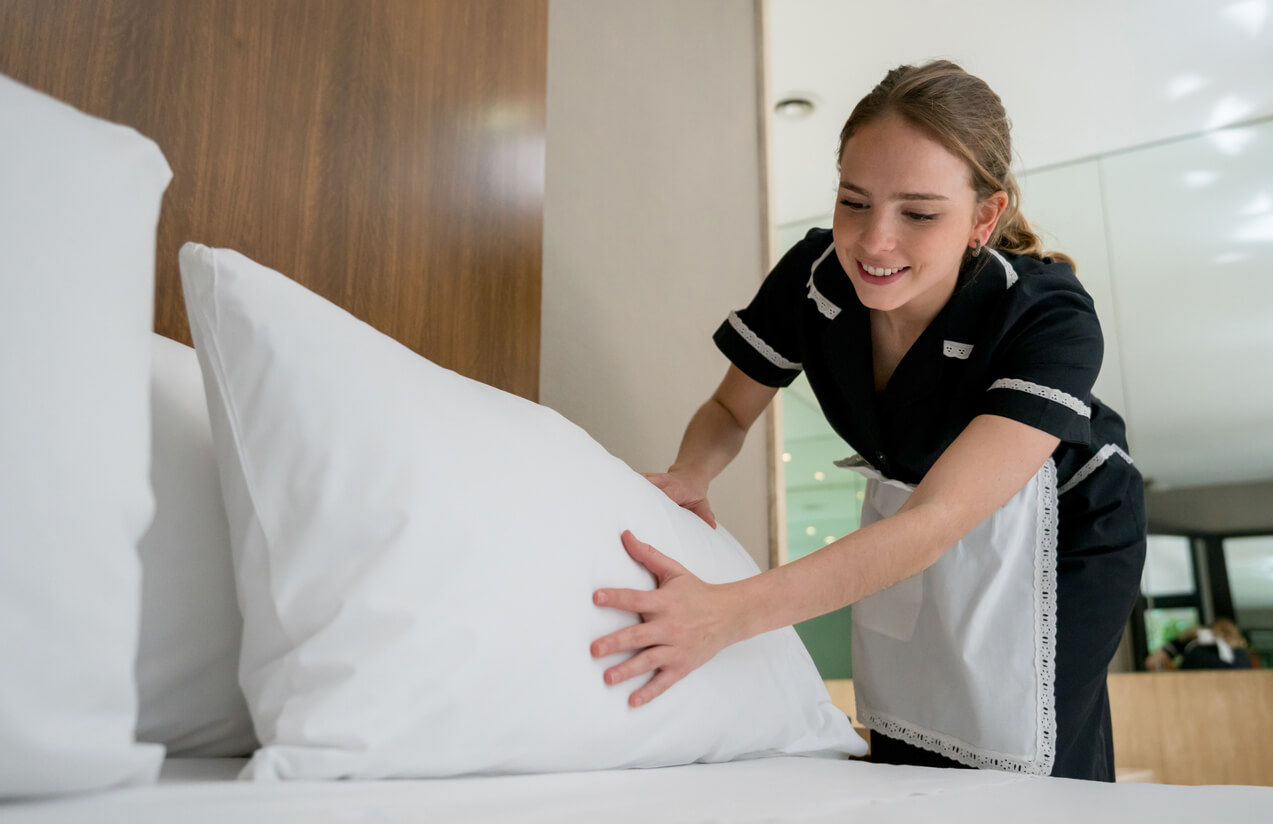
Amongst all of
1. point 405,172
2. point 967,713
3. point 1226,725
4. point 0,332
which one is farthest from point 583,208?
point 1226,725

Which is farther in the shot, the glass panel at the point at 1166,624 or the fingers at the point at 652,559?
the glass panel at the point at 1166,624

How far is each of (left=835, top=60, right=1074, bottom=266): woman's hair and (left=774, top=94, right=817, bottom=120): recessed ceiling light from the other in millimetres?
2450

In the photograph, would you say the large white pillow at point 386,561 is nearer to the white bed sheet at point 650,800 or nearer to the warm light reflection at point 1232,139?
the white bed sheet at point 650,800

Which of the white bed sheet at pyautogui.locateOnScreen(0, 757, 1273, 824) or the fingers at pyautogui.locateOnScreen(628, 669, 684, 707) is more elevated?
the fingers at pyautogui.locateOnScreen(628, 669, 684, 707)

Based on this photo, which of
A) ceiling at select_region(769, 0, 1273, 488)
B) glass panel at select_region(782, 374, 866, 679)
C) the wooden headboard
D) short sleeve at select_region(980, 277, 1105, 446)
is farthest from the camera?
glass panel at select_region(782, 374, 866, 679)

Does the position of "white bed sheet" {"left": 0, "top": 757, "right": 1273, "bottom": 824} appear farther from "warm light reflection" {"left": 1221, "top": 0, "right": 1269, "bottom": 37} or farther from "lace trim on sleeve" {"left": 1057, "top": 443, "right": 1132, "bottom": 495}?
"warm light reflection" {"left": 1221, "top": 0, "right": 1269, "bottom": 37}

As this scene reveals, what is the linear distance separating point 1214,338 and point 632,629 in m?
3.47

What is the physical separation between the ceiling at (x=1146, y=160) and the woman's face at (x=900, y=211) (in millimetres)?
2178

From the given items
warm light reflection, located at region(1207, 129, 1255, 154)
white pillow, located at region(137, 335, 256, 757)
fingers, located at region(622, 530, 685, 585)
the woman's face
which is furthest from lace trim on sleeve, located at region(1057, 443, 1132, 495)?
warm light reflection, located at region(1207, 129, 1255, 154)

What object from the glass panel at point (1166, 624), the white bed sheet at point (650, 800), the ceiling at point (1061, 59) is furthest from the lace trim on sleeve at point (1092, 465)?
the glass panel at point (1166, 624)

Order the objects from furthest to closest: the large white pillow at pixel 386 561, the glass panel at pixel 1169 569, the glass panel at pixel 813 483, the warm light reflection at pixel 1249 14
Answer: the glass panel at pixel 813 483
the glass panel at pixel 1169 569
the warm light reflection at pixel 1249 14
the large white pillow at pixel 386 561

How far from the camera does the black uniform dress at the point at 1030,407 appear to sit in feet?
3.53

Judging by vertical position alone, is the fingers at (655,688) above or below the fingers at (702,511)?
below

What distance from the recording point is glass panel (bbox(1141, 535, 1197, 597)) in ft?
10.8
